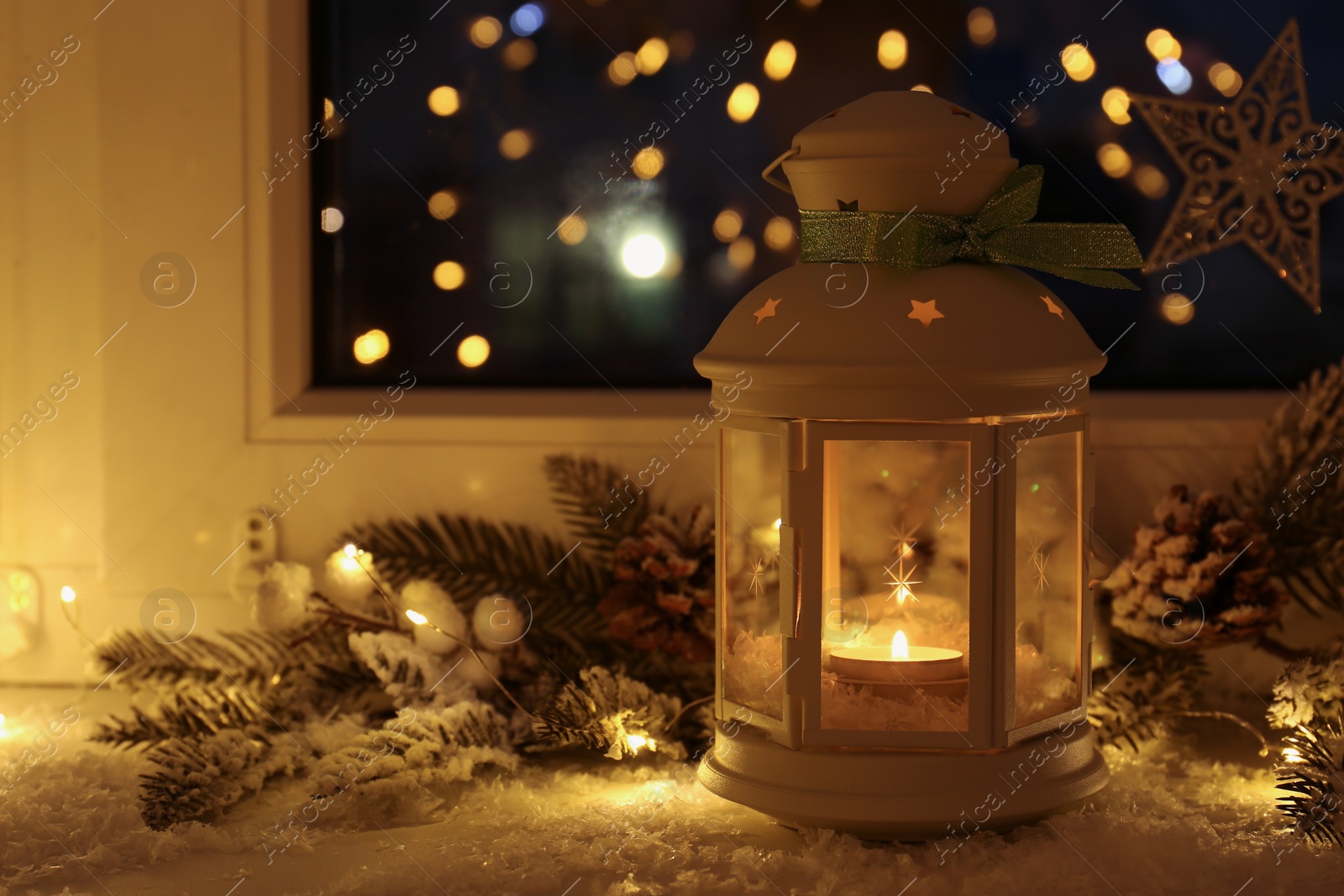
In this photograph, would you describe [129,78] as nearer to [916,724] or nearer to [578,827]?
[578,827]

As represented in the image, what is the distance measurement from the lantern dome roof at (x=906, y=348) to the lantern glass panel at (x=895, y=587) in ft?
0.23

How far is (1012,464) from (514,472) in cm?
81

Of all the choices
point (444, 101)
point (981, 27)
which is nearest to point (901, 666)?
point (981, 27)

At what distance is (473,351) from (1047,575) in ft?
3.07

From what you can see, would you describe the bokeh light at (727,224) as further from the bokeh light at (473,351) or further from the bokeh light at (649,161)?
the bokeh light at (473,351)

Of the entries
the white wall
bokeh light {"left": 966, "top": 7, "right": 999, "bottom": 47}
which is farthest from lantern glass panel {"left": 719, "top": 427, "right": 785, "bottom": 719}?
bokeh light {"left": 966, "top": 7, "right": 999, "bottom": 47}

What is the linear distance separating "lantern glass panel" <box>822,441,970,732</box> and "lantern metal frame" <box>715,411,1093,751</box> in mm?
18

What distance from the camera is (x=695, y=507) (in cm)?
183

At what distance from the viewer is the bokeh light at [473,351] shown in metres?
2.04

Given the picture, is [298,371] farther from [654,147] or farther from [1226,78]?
[1226,78]

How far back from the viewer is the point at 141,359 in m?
2.03

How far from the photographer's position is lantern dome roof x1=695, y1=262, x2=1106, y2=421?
1.35 m

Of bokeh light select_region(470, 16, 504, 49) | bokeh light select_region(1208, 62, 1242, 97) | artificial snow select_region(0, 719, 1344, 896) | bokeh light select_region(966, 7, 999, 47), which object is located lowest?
artificial snow select_region(0, 719, 1344, 896)

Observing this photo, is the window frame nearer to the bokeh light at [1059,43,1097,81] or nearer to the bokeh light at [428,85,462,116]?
the bokeh light at [428,85,462,116]
